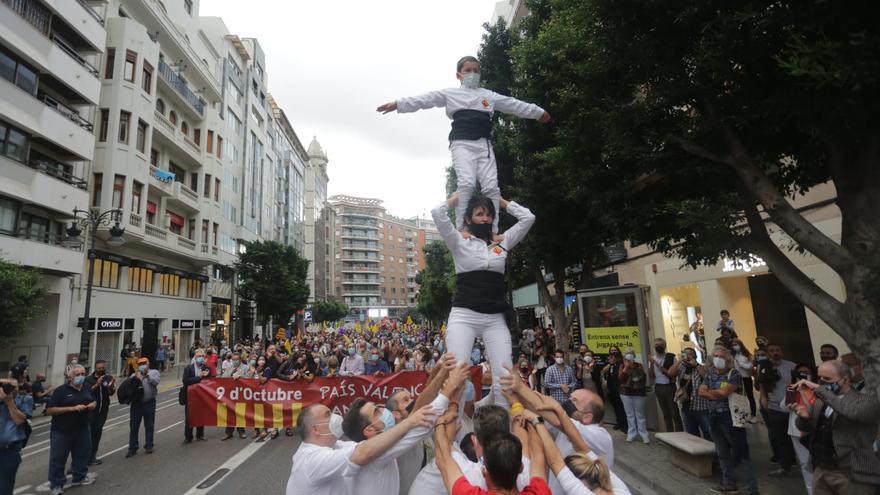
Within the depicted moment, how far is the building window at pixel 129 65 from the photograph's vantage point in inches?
1049

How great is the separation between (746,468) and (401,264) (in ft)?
417

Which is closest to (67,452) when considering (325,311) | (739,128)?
(739,128)

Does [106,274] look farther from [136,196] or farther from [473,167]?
[473,167]

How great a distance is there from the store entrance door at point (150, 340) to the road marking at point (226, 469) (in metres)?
22.9

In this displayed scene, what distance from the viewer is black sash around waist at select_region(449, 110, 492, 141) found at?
4676mm

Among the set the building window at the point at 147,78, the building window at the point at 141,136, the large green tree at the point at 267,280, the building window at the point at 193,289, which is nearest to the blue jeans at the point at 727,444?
the building window at the point at 141,136


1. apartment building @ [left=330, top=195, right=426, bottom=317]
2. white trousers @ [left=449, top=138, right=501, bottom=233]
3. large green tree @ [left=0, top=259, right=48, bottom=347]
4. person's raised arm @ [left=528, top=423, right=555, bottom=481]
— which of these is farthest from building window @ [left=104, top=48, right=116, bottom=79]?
apartment building @ [left=330, top=195, right=426, bottom=317]

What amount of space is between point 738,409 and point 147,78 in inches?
1316

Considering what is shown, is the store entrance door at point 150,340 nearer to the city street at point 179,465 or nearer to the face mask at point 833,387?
the city street at point 179,465

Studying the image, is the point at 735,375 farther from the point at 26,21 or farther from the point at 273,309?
the point at 273,309

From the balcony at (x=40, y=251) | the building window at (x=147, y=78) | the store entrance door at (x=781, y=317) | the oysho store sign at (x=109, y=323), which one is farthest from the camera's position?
the building window at (x=147, y=78)

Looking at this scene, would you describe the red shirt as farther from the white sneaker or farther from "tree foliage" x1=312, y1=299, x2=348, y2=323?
"tree foliage" x1=312, y1=299, x2=348, y2=323

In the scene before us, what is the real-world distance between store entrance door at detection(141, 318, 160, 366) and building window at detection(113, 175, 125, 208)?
765 centimetres

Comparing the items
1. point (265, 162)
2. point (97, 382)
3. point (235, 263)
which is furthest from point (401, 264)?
point (97, 382)
